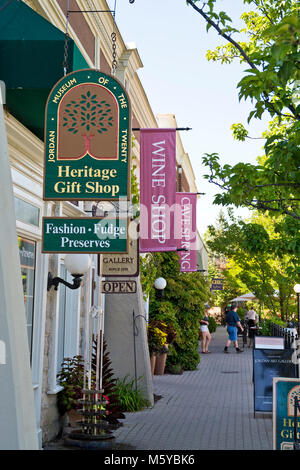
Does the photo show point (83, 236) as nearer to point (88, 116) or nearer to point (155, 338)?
point (88, 116)

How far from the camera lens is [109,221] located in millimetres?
A: 5988

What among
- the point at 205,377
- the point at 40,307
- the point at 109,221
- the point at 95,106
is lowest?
the point at 205,377

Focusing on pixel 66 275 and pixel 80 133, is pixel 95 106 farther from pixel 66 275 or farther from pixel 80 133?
pixel 66 275

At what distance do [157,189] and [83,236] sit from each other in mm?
5604

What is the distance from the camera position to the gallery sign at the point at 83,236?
5.93 meters

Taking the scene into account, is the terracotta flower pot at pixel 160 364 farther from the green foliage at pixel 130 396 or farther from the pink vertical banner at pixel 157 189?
the pink vertical banner at pixel 157 189

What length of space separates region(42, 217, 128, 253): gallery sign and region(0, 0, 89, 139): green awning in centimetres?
147

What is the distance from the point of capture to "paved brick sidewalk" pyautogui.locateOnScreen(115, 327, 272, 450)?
8.20 meters

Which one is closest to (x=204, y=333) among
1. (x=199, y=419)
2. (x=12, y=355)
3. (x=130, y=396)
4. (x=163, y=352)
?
(x=163, y=352)

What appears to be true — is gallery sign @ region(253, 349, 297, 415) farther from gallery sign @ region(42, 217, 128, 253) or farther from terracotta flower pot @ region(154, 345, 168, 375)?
terracotta flower pot @ region(154, 345, 168, 375)

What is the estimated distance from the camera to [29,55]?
6234 millimetres

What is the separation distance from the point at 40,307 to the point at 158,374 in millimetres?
8934

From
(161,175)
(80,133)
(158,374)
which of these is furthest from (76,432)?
(158,374)

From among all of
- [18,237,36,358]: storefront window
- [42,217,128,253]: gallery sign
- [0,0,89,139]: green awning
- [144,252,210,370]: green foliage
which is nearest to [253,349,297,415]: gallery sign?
[18,237,36,358]: storefront window
